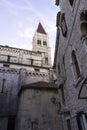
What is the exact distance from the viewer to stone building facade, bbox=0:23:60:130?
1383cm

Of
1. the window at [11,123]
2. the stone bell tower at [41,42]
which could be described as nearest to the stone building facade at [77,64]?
the window at [11,123]

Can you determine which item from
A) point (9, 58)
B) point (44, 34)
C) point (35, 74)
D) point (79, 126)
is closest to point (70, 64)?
point (79, 126)

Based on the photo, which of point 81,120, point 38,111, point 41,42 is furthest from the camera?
point 41,42

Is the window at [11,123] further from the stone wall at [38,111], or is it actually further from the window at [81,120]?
the window at [81,120]

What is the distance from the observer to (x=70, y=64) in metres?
8.64

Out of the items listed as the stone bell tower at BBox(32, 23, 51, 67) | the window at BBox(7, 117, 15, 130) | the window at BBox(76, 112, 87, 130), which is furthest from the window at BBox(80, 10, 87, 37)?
the stone bell tower at BBox(32, 23, 51, 67)

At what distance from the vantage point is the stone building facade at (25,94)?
45.4ft

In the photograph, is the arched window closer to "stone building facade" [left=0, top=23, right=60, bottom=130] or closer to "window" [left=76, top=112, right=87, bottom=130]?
"window" [left=76, top=112, right=87, bottom=130]

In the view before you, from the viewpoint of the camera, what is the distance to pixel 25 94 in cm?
1515

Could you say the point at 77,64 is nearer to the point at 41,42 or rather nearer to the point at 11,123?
the point at 11,123

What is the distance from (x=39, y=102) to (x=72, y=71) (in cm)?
746

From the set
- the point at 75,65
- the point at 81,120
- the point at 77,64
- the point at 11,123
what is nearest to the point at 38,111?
the point at 11,123

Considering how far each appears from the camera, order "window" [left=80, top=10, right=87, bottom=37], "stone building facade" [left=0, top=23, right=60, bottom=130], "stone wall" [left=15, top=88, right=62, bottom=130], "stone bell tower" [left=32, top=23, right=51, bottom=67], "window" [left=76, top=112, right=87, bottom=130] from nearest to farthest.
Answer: "window" [left=80, top=10, right=87, bottom=37], "window" [left=76, top=112, right=87, bottom=130], "stone wall" [left=15, top=88, right=62, bottom=130], "stone building facade" [left=0, top=23, right=60, bottom=130], "stone bell tower" [left=32, top=23, right=51, bottom=67]

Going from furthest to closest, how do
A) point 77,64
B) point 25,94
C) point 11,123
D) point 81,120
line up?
point 11,123, point 25,94, point 77,64, point 81,120
